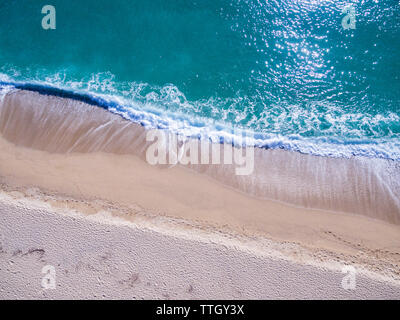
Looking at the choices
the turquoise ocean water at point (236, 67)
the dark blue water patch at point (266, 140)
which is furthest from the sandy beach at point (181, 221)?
the turquoise ocean water at point (236, 67)

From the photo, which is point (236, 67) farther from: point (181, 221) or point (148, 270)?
point (148, 270)

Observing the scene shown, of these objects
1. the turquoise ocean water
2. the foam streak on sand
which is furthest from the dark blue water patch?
the foam streak on sand

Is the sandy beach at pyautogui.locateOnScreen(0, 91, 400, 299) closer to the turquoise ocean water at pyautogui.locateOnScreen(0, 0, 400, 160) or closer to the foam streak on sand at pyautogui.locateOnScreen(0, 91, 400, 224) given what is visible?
the foam streak on sand at pyautogui.locateOnScreen(0, 91, 400, 224)

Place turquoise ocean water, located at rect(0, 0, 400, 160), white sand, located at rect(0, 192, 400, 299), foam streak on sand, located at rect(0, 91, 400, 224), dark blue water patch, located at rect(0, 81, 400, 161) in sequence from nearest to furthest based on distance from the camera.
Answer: white sand, located at rect(0, 192, 400, 299) < foam streak on sand, located at rect(0, 91, 400, 224) < dark blue water patch, located at rect(0, 81, 400, 161) < turquoise ocean water, located at rect(0, 0, 400, 160)

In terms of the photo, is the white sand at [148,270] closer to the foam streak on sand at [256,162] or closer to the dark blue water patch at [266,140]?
the foam streak on sand at [256,162]

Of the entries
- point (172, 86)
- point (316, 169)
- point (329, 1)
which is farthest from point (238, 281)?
point (329, 1)
